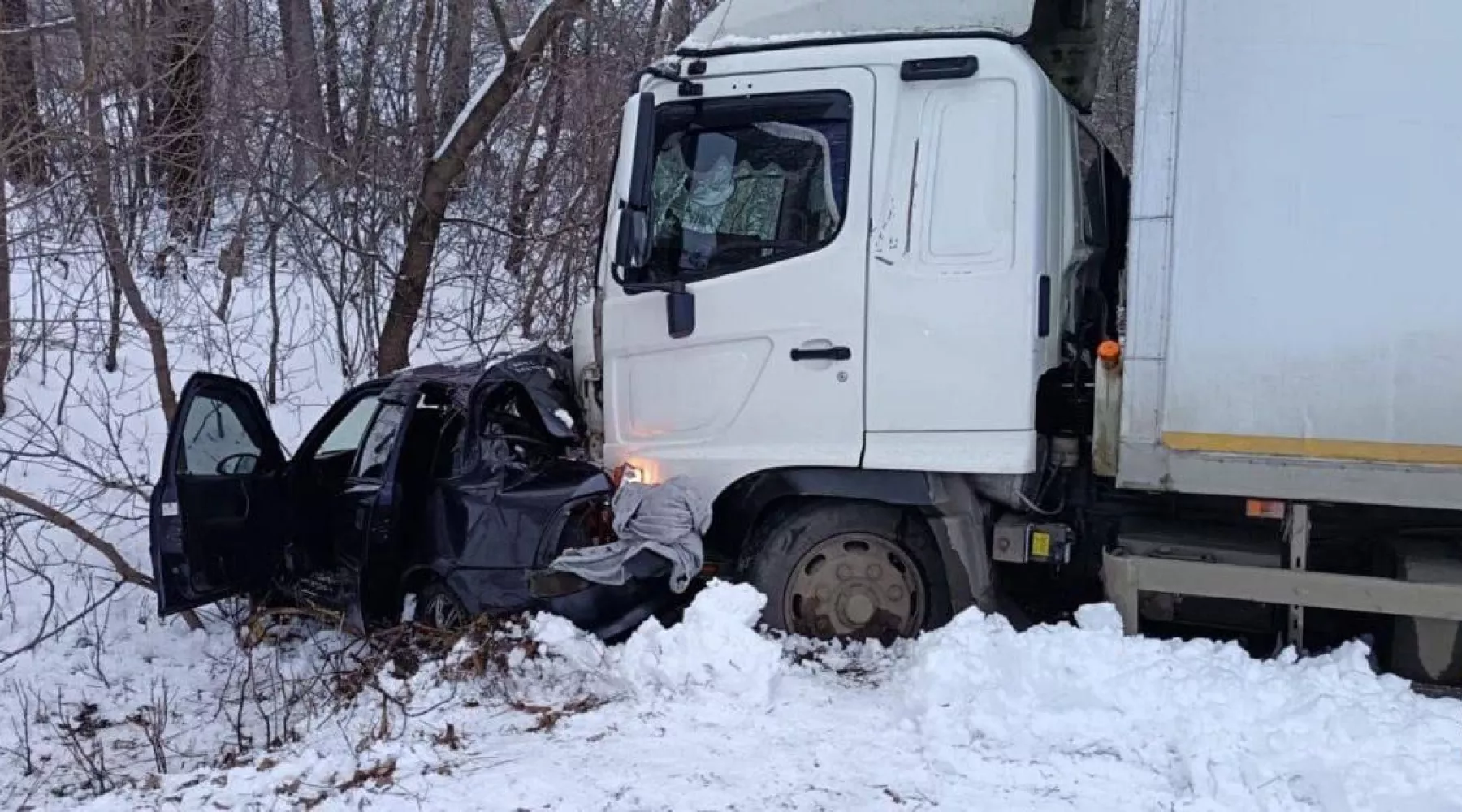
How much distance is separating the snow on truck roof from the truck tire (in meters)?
2.14

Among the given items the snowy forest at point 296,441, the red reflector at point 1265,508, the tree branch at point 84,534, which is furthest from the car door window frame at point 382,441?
the red reflector at point 1265,508

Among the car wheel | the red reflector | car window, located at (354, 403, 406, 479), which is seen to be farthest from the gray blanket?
the red reflector

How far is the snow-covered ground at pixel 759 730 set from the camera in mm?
3689

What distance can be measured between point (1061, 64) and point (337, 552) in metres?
4.77

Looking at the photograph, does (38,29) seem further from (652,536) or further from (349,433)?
(652,536)

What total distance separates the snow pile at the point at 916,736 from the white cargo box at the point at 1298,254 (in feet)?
2.56

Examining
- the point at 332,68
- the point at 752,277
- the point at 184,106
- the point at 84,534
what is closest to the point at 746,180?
the point at 752,277

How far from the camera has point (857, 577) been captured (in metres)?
5.23

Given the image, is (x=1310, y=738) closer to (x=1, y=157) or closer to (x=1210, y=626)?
(x=1210, y=626)

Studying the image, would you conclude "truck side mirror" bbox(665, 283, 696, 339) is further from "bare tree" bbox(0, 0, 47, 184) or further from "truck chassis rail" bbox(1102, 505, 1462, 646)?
"bare tree" bbox(0, 0, 47, 184)

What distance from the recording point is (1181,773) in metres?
3.75

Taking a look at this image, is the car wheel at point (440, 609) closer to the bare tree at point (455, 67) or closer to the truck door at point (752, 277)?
the truck door at point (752, 277)

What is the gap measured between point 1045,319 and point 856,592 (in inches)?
58.5

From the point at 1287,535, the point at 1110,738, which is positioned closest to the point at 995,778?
the point at 1110,738
